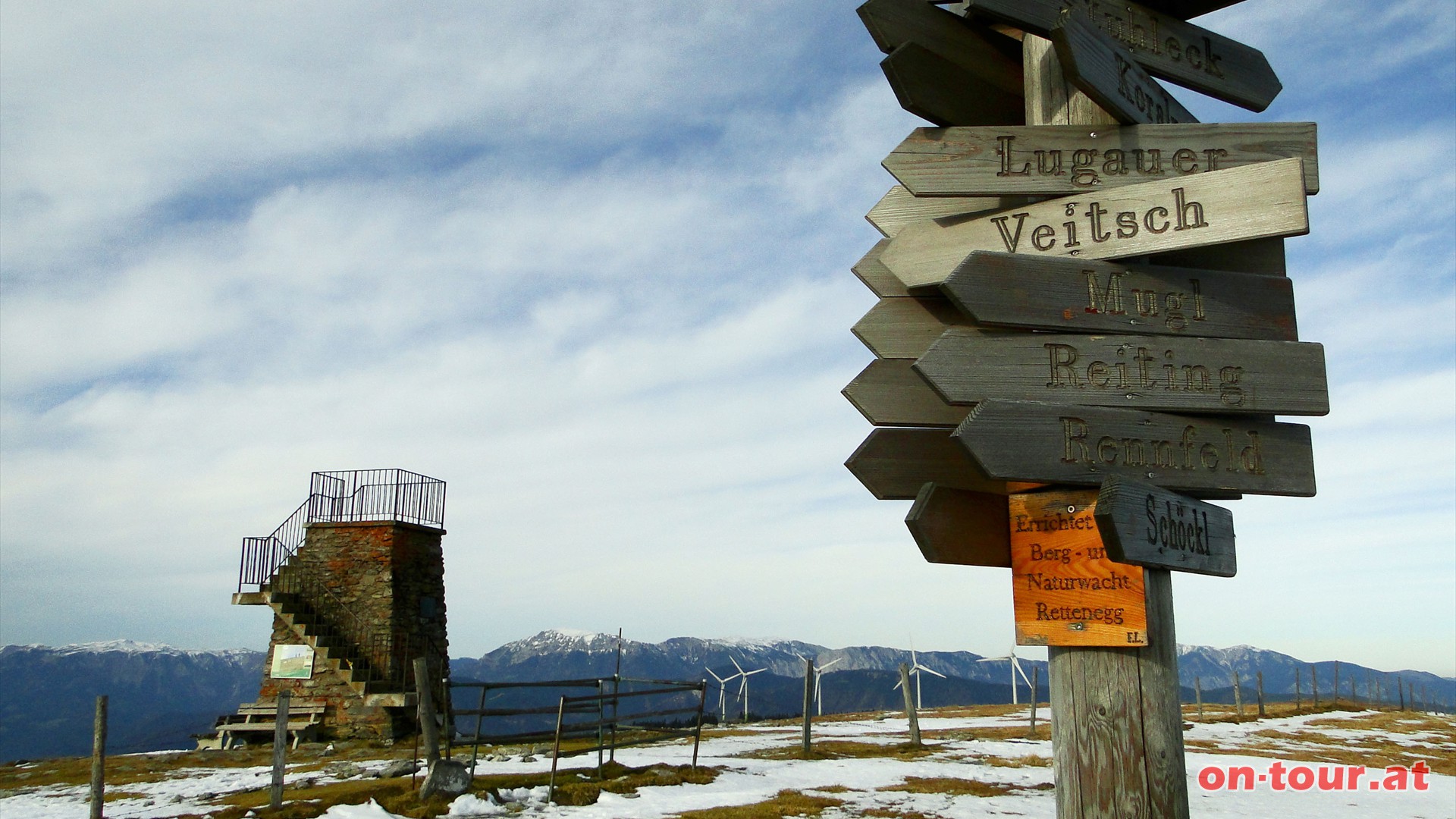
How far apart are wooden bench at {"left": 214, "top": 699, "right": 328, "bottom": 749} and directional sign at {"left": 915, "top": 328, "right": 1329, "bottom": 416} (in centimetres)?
2439

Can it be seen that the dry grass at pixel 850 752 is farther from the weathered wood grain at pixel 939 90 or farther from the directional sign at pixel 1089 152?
the directional sign at pixel 1089 152

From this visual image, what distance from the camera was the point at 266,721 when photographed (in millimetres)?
24234

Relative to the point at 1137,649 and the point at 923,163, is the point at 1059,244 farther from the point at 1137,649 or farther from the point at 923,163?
the point at 1137,649

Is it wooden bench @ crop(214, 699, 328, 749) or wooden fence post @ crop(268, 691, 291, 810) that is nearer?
wooden fence post @ crop(268, 691, 291, 810)

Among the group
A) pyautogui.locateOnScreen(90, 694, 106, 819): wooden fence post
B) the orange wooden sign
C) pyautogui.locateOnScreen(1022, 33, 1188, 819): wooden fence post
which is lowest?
pyautogui.locateOnScreen(90, 694, 106, 819): wooden fence post

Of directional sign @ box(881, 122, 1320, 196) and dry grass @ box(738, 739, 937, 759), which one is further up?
directional sign @ box(881, 122, 1320, 196)

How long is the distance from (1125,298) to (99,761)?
44.6 feet

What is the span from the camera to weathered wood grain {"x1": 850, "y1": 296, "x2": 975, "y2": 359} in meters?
3.57

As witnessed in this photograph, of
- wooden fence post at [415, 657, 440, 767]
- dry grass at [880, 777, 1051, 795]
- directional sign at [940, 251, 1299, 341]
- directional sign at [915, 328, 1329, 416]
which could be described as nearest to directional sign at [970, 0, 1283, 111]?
directional sign at [940, 251, 1299, 341]

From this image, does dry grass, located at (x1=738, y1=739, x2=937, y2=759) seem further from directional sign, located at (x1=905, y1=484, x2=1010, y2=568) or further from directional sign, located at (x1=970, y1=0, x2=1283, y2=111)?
directional sign, located at (x1=970, y1=0, x2=1283, y2=111)

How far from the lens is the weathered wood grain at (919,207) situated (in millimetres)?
3527

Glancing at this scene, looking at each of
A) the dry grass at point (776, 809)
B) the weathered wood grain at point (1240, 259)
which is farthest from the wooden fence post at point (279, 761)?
the weathered wood grain at point (1240, 259)

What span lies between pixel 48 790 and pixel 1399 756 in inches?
1137

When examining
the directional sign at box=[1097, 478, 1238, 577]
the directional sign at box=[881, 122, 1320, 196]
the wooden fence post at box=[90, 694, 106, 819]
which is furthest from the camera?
the wooden fence post at box=[90, 694, 106, 819]
